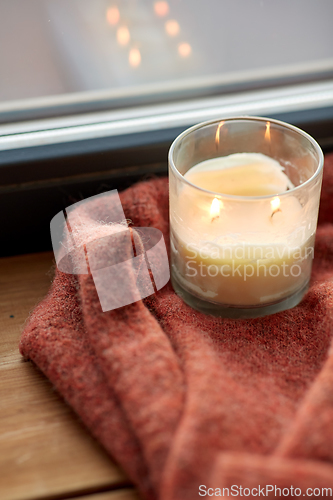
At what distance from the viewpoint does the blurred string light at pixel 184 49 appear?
1.80ft

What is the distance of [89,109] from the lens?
0.55 meters

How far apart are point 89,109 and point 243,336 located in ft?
1.04

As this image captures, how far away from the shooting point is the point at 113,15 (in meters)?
0.52

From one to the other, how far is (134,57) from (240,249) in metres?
0.28

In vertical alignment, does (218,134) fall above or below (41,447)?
above

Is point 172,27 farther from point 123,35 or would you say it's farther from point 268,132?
point 268,132

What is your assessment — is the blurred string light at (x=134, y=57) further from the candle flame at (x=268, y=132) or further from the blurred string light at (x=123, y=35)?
the candle flame at (x=268, y=132)

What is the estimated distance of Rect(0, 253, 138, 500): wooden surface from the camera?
331 mm

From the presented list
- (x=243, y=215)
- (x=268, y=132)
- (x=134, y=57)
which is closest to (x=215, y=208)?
(x=243, y=215)

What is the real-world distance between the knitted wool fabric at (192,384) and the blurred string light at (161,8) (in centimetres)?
26

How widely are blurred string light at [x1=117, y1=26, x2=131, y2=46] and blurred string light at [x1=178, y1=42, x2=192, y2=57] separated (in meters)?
0.06

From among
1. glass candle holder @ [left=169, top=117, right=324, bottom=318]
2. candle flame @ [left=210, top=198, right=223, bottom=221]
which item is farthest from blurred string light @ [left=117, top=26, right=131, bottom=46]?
candle flame @ [left=210, top=198, right=223, bottom=221]

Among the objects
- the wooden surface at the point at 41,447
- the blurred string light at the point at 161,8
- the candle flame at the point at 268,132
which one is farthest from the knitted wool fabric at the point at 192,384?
the blurred string light at the point at 161,8

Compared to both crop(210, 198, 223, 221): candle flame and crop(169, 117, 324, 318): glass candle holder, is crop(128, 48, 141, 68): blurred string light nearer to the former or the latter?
crop(169, 117, 324, 318): glass candle holder
